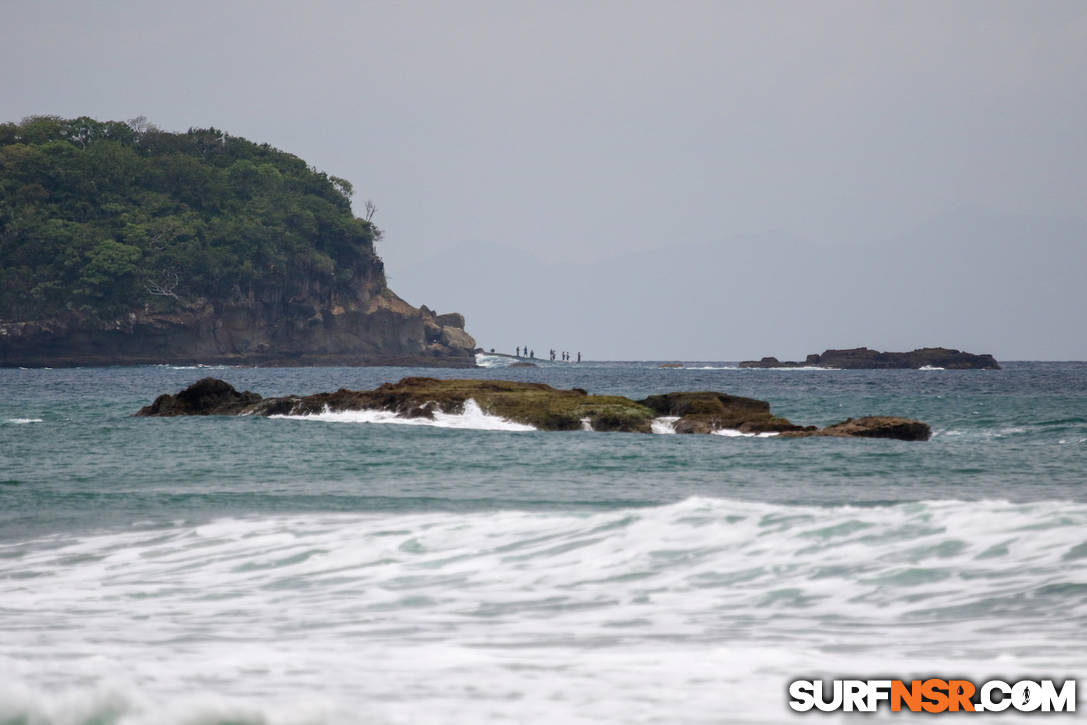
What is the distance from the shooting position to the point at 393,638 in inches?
348

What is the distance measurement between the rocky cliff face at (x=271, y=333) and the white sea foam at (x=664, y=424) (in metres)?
114

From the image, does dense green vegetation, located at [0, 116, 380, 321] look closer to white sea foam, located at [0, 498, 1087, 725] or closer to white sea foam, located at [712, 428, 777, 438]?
white sea foam, located at [712, 428, 777, 438]

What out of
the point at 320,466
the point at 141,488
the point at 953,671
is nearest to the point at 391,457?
the point at 320,466

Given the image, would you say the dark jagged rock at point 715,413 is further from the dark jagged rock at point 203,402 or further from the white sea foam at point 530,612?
the white sea foam at point 530,612

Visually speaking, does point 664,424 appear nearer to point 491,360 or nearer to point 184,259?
point 184,259

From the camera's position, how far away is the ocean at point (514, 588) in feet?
24.0

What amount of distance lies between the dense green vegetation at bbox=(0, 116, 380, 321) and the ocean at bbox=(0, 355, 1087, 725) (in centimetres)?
12462

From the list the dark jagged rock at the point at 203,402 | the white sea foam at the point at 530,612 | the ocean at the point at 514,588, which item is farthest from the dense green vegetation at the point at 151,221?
the white sea foam at the point at 530,612

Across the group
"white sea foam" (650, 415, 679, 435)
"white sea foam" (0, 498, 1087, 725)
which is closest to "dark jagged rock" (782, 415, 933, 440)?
"white sea foam" (650, 415, 679, 435)

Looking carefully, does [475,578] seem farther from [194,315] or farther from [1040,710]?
[194,315]

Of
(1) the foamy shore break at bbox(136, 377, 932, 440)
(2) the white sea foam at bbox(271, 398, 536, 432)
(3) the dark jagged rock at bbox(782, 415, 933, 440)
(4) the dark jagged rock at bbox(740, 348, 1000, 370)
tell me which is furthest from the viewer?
(4) the dark jagged rock at bbox(740, 348, 1000, 370)

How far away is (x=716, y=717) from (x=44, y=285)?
14150cm

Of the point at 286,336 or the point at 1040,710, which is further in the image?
the point at 286,336

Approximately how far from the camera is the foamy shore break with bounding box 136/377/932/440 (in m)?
30.8
